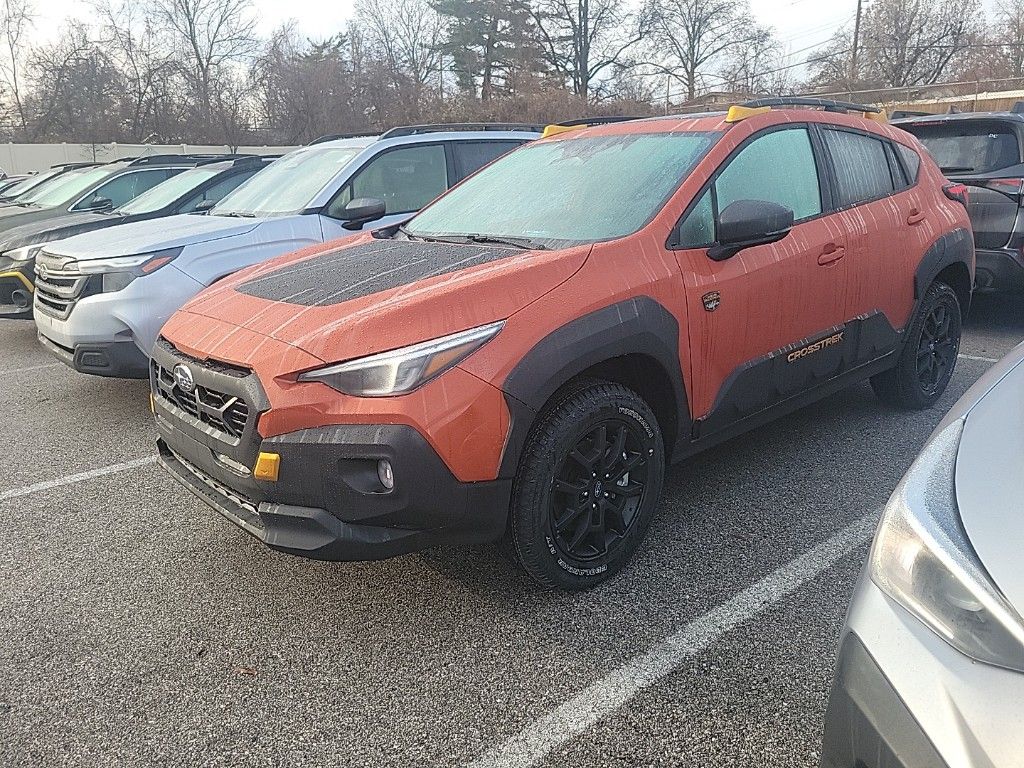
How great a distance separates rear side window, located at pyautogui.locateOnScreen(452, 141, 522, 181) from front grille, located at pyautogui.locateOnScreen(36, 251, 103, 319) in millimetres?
2848

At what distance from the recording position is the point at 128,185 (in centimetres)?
1087

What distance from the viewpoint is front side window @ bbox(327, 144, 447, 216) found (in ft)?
18.7

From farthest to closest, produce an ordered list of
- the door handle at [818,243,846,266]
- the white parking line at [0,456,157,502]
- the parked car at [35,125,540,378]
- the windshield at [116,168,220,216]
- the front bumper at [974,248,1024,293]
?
the windshield at [116,168,220,216]
the front bumper at [974,248,1024,293]
the parked car at [35,125,540,378]
the white parking line at [0,456,157,502]
the door handle at [818,243,846,266]

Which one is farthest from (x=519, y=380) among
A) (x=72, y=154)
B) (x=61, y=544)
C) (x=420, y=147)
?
(x=72, y=154)

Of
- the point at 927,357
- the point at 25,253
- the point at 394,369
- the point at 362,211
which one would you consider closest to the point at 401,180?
the point at 362,211

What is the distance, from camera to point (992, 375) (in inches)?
81.0

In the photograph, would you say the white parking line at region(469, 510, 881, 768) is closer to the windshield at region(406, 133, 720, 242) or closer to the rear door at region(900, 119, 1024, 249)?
the windshield at region(406, 133, 720, 242)

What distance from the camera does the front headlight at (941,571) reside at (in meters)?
1.26

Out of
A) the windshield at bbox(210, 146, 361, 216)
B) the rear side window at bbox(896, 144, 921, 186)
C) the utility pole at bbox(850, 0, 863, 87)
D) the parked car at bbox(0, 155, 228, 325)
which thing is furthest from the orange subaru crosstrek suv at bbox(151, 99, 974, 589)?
the utility pole at bbox(850, 0, 863, 87)

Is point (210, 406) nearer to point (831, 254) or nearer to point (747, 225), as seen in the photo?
point (747, 225)

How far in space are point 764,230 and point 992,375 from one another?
114cm

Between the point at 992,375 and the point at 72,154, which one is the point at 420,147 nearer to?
the point at 992,375

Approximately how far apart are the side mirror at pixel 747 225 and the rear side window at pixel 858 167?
2.97 feet

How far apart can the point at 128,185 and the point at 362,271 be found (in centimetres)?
949
